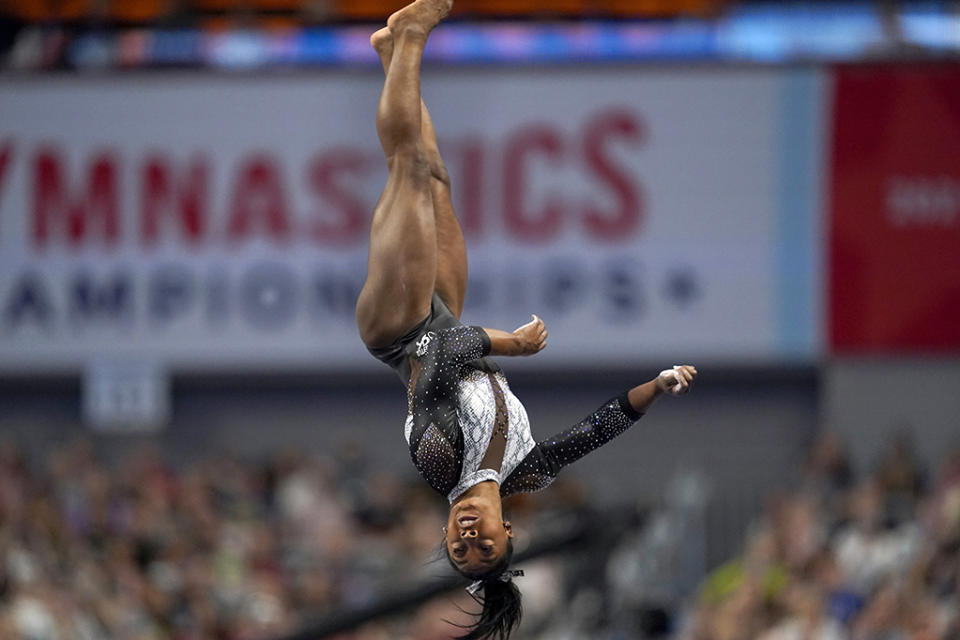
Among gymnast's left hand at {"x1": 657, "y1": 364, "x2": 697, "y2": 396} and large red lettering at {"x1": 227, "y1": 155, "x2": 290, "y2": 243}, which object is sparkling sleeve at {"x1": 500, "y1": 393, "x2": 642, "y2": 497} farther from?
large red lettering at {"x1": 227, "y1": 155, "x2": 290, "y2": 243}

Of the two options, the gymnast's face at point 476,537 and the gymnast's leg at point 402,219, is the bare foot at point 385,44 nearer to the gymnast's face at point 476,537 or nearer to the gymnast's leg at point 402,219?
the gymnast's leg at point 402,219

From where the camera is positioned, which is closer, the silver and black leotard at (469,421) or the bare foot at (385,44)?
the silver and black leotard at (469,421)

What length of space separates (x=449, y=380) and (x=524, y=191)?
9008 mm

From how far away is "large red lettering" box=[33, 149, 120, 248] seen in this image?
14.4m

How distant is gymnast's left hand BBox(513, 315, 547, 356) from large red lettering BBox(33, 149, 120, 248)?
978cm

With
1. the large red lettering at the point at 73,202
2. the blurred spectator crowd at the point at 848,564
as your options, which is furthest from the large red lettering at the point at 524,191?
the large red lettering at the point at 73,202

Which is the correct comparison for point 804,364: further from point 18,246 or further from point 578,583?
point 18,246

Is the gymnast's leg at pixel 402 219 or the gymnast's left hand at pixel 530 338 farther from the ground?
the gymnast's leg at pixel 402 219

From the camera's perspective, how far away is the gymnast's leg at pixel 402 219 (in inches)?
217

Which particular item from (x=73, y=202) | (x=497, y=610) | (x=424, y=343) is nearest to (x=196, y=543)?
(x=73, y=202)

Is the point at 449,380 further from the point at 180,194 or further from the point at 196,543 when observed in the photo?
the point at 180,194

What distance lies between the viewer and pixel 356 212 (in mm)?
14188

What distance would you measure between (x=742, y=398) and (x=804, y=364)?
2.92 feet

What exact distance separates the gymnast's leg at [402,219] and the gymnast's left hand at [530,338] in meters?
0.43
